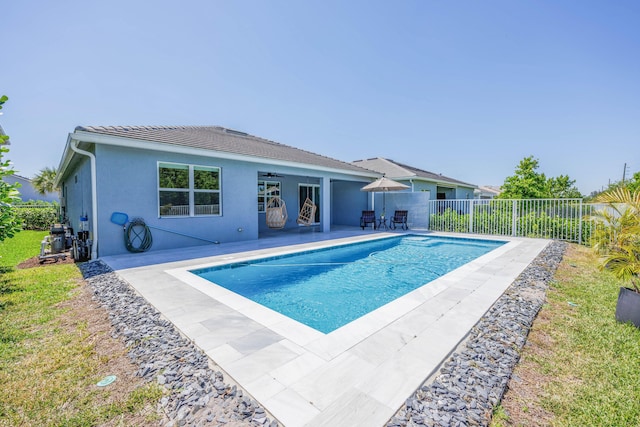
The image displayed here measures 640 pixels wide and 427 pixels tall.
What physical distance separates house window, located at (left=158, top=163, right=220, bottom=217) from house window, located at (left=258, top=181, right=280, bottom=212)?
179 inches

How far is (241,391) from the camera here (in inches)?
84.6

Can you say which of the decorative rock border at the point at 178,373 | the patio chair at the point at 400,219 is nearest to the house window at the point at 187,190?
the decorative rock border at the point at 178,373

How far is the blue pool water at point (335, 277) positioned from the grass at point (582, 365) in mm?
2153

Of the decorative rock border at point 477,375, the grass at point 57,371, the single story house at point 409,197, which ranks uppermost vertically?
the single story house at point 409,197

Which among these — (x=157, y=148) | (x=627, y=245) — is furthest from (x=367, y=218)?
(x=627, y=245)

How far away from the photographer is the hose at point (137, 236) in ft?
25.3

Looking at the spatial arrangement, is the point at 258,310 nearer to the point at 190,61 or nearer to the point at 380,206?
the point at 190,61

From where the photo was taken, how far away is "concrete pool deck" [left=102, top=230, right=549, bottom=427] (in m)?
2.03

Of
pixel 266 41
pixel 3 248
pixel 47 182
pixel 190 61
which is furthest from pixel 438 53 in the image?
pixel 47 182

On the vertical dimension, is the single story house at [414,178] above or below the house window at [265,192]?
above

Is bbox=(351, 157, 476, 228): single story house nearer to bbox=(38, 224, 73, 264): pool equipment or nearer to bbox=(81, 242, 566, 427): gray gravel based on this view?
bbox=(81, 242, 566, 427): gray gravel

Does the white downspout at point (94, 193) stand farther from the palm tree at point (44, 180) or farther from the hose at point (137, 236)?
the palm tree at point (44, 180)

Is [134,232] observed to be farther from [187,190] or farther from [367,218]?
[367,218]

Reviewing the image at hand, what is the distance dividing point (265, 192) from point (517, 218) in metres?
11.7
